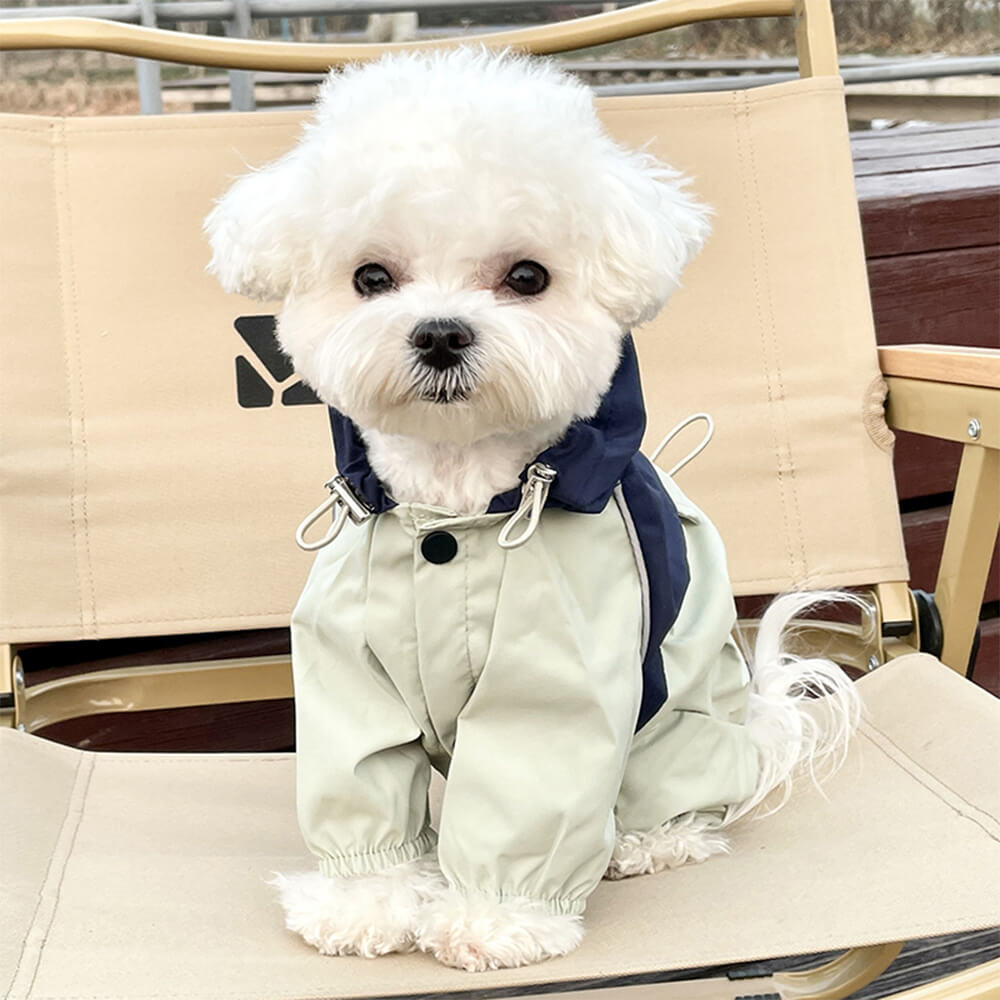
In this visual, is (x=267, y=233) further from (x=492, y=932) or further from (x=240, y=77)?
(x=240, y=77)

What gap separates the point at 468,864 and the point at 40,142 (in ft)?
3.25

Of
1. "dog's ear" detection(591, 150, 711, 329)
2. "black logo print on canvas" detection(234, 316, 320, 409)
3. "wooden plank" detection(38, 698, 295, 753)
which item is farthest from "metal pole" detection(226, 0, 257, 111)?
"dog's ear" detection(591, 150, 711, 329)

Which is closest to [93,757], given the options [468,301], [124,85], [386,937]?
[386,937]

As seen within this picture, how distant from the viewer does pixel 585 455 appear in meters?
0.96

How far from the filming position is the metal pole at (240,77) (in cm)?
192

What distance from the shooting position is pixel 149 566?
1442mm

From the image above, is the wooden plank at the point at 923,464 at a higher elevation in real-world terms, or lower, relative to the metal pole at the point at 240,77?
lower

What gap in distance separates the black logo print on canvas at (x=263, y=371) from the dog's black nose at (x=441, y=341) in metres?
0.64

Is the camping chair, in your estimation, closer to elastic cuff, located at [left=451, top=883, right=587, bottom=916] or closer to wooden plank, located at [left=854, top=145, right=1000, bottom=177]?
elastic cuff, located at [left=451, top=883, right=587, bottom=916]

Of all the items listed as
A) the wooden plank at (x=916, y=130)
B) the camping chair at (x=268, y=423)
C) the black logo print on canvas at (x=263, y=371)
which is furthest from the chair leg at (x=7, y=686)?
the wooden plank at (x=916, y=130)

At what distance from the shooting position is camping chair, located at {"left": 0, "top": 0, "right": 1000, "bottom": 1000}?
1231 millimetres

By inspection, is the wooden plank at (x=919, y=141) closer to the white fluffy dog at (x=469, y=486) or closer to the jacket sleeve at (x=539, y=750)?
the white fluffy dog at (x=469, y=486)

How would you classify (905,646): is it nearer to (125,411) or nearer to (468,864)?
(468,864)

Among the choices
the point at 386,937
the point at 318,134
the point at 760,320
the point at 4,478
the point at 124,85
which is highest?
the point at 124,85
